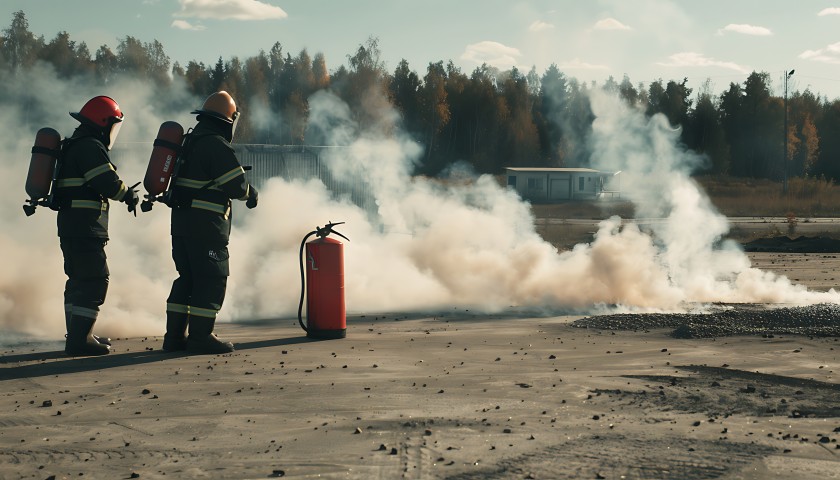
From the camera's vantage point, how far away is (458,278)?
50.9 feet

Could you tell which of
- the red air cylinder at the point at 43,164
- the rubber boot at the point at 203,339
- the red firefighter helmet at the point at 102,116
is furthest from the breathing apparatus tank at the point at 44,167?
the rubber boot at the point at 203,339

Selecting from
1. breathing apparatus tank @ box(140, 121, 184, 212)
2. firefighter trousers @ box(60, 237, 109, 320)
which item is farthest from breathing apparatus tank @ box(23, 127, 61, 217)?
breathing apparatus tank @ box(140, 121, 184, 212)

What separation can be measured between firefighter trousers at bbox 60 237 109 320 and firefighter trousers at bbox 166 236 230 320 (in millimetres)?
776

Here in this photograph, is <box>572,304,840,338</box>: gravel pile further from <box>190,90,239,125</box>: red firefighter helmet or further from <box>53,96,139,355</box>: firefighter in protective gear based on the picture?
<box>53,96,139,355</box>: firefighter in protective gear

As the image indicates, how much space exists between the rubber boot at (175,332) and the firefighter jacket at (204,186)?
94cm

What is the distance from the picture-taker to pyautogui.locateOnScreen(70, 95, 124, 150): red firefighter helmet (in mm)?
9703

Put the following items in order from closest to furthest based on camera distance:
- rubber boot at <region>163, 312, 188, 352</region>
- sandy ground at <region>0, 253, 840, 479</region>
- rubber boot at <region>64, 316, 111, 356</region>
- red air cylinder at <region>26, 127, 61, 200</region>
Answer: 1. sandy ground at <region>0, 253, 840, 479</region>
2. rubber boot at <region>64, 316, 111, 356</region>
3. red air cylinder at <region>26, 127, 61, 200</region>
4. rubber boot at <region>163, 312, 188, 352</region>

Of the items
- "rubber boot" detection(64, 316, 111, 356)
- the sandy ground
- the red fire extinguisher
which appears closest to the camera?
the sandy ground

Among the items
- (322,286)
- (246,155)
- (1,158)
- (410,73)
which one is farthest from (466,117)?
(322,286)

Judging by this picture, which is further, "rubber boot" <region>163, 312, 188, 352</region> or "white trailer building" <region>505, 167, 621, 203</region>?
"white trailer building" <region>505, 167, 621, 203</region>

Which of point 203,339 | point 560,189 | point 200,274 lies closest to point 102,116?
point 200,274

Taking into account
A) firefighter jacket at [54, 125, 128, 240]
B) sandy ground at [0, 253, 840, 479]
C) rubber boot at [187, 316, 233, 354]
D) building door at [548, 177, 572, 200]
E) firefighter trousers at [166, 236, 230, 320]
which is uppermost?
building door at [548, 177, 572, 200]

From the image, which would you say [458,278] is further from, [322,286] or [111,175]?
[111,175]

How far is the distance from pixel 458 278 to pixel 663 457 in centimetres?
989
